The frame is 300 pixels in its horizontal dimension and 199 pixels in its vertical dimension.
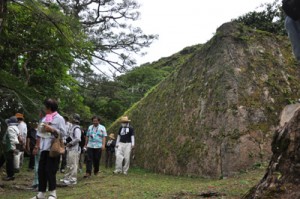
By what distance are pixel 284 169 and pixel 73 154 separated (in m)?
6.50

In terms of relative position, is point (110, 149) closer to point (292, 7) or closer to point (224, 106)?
point (224, 106)

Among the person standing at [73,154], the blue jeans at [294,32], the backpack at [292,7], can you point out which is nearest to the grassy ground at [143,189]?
the person standing at [73,154]

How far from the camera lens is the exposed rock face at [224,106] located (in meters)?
9.26

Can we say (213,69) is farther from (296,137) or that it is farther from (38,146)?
(296,137)

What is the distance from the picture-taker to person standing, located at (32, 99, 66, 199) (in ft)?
19.7

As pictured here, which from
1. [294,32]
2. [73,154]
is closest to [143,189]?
[73,154]

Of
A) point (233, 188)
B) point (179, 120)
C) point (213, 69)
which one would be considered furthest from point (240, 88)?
point (233, 188)

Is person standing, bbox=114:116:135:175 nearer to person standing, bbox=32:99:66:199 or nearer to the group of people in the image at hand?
the group of people

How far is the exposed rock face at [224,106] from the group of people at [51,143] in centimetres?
162

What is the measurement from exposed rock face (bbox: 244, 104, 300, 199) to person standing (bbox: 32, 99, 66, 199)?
3.42 meters

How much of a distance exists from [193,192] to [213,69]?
5.49 meters

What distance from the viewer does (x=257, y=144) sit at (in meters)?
9.14

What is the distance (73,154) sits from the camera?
9.24m

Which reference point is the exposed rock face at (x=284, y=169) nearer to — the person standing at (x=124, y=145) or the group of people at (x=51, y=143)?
the group of people at (x=51, y=143)
